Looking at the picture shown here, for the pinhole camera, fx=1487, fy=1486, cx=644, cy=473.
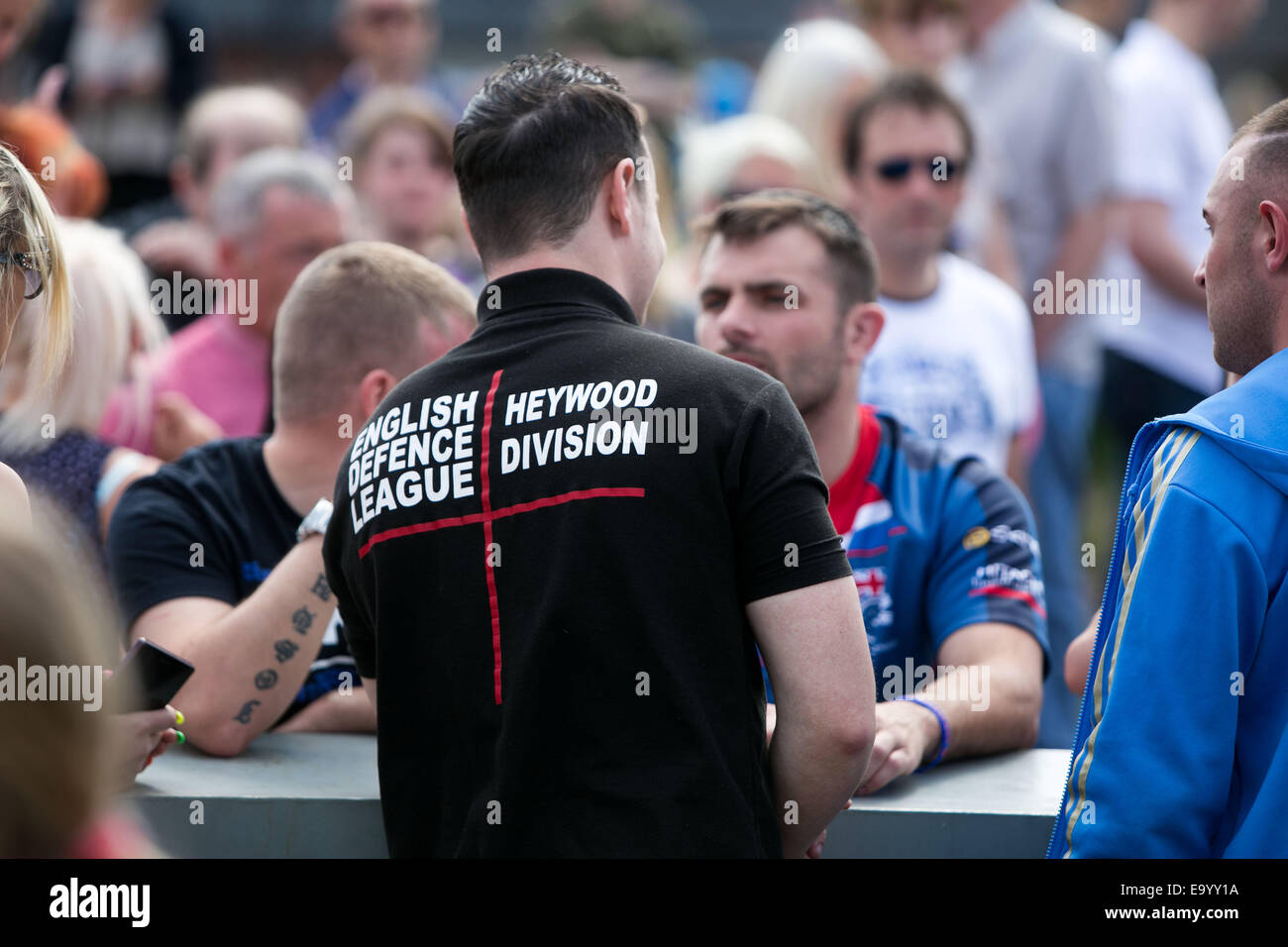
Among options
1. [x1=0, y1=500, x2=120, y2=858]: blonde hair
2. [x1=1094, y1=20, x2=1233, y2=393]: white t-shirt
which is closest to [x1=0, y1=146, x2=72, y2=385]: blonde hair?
[x1=0, y1=500, x2=120, y2=858]: blonde hair

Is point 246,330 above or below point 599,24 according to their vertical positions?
below

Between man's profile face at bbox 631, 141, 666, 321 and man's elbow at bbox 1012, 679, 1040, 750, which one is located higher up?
man's profile face at bbox 631, 141, 666, 321

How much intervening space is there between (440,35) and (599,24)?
852 cm

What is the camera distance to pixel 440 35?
15891 millimetres

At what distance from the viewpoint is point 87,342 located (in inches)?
144

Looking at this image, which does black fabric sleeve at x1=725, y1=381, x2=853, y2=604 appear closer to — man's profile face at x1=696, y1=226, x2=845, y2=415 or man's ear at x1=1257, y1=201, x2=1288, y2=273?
man's ear at x1=1257, y1=201, x2=1288, y2=273

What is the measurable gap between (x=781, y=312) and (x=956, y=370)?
1545mm

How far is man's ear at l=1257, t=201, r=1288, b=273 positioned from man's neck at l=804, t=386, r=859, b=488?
1359mm

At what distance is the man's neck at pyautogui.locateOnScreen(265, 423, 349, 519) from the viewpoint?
10.3 ft

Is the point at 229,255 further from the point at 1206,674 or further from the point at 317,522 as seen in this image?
the point at 1206,674

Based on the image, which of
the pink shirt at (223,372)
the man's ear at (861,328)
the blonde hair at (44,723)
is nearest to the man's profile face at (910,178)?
the man's ear at (861,328)

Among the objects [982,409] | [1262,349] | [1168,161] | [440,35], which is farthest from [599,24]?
[440,35]
